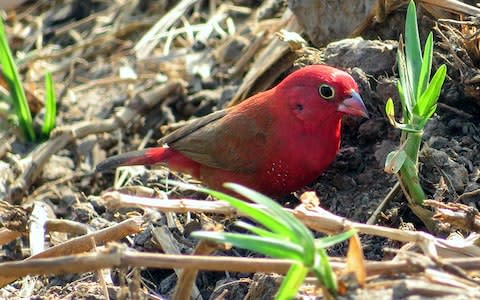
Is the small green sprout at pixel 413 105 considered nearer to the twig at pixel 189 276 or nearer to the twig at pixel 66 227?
the twig at pixel 189 276

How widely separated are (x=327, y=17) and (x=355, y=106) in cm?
97

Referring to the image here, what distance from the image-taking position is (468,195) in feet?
13.4

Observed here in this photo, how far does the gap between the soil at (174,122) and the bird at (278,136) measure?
158 mm

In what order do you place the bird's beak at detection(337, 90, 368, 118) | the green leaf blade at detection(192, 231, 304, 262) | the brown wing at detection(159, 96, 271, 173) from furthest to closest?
→ the brown wing at detection(159, 96, 271, 173)
the bird's beak at detection(337, 90, 368, 118)
the green leaf blade at detection(192, 231, 304, 262)

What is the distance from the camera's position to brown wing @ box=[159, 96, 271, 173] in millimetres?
5059

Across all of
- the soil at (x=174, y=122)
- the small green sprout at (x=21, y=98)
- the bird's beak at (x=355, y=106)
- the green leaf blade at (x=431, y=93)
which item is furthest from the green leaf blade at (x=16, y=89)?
the green leaf blade at (x=431, y=93)

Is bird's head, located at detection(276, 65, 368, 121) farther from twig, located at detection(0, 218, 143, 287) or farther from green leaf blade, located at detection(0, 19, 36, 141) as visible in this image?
green leaf blade, located at detection(0, 19, 36, 141)

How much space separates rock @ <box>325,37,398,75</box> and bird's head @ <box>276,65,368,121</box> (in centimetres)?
26

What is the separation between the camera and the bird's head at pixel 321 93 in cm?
469

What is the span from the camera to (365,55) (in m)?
5.00

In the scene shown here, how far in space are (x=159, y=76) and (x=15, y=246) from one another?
81.2 inches

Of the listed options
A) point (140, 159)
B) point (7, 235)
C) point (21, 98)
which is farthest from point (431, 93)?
point (21, 98)

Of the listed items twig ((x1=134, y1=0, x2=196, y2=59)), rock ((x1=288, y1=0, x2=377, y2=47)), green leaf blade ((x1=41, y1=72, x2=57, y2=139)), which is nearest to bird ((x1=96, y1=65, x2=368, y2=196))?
rock ((x1=288, y1=0, x2=377, y2=47))

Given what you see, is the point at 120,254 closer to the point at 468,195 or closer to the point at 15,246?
the point at 468,195
